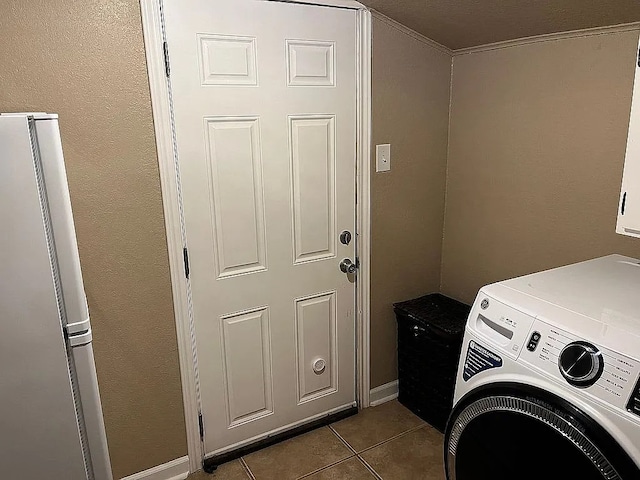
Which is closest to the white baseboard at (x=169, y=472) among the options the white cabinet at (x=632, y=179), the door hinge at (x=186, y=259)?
the door hinge at (x=186, y=259)

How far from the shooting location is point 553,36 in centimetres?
204

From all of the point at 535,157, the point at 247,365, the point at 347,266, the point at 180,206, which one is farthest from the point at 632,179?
the point at 247,365

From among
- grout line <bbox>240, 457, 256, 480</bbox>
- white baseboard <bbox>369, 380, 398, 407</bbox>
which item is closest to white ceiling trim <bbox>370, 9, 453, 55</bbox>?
white baseboard <bbox>369, 380, 398, 407</bbox>

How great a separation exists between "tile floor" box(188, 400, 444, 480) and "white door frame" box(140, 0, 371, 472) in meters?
0.18

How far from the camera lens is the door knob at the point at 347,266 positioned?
2.38 m

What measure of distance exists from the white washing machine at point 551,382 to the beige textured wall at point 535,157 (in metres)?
0.52

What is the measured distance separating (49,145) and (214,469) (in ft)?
5.34

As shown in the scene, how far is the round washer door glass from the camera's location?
1.13 meters

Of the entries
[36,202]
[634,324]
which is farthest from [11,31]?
[634,324]

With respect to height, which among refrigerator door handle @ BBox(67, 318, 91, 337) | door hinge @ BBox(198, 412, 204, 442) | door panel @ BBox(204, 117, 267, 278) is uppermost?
door panel @ BBox(204, 117, 267, 278)

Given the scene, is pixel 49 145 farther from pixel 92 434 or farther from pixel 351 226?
pixel 351 226

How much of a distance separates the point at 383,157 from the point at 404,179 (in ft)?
0.60

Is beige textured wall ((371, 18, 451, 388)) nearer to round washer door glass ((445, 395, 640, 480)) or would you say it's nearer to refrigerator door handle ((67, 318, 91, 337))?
round washer door glass ((445, 395, 640, 480))

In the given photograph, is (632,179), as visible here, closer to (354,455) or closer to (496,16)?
(496,16)
